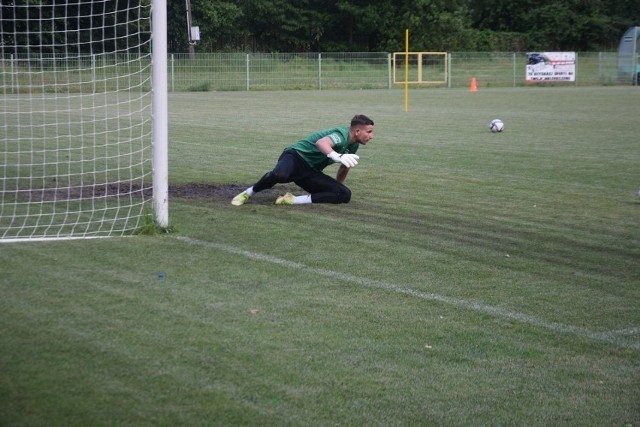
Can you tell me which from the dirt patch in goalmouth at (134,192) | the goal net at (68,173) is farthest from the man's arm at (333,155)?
the goal net at (68,173)

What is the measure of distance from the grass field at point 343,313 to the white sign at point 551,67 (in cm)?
3811

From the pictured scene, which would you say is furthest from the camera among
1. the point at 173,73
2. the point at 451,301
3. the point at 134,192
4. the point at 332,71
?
the point at 332,71

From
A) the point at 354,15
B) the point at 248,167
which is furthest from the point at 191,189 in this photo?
the point at 354,15

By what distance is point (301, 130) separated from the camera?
65.9 ft

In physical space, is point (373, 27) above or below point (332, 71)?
above

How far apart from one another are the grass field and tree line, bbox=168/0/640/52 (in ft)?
136

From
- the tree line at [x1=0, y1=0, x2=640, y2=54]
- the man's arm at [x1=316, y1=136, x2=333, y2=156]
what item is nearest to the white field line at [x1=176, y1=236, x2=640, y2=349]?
the man's arm at [x1=316, y1=136, x2=333, y2=156]

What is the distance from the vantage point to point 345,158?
987cm

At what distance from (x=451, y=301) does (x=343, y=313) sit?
0.93 metres

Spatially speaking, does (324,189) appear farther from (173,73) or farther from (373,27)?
(373,27)

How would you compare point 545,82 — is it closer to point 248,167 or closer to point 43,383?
point 248,167

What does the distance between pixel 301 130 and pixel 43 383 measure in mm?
15654

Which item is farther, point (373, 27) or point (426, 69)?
point (373, 27)

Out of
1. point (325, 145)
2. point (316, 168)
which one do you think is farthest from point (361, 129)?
point (316, 168)
